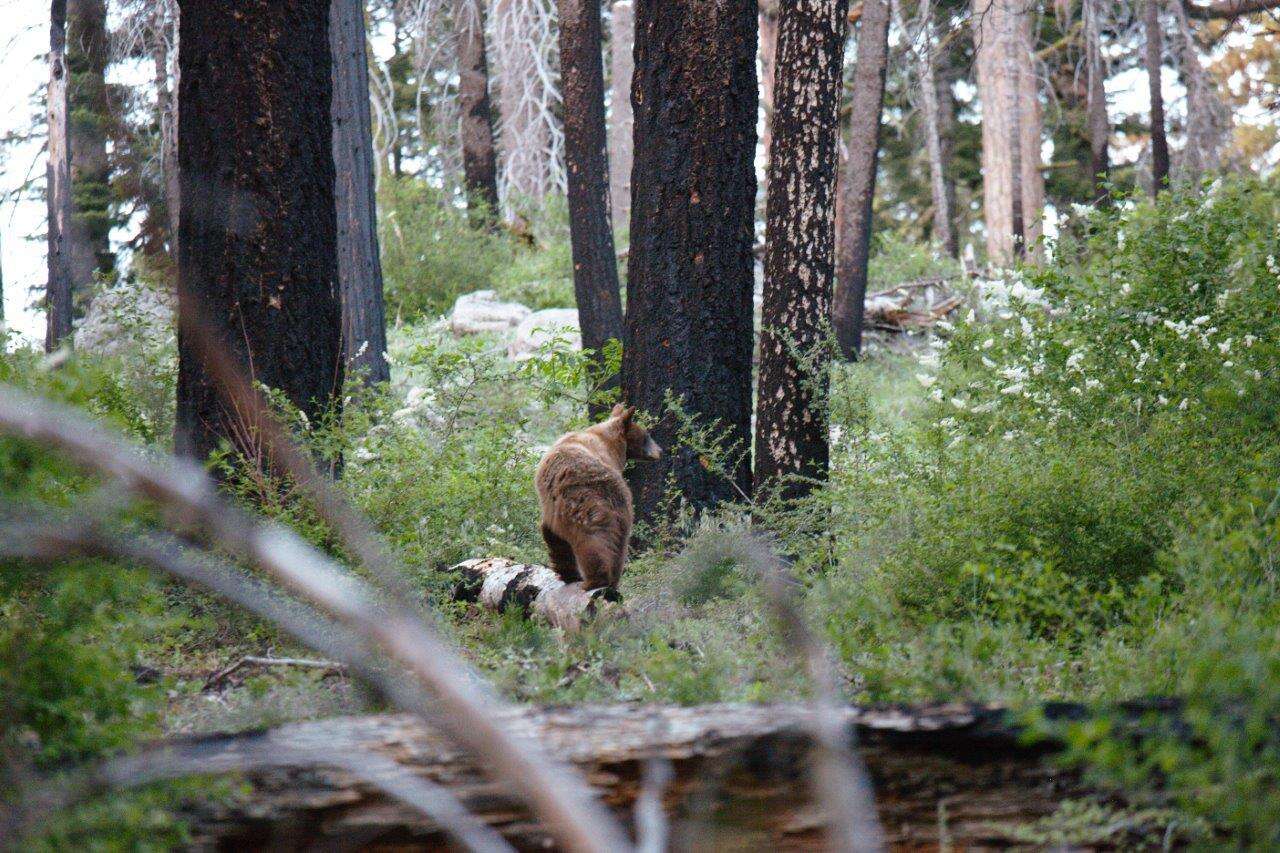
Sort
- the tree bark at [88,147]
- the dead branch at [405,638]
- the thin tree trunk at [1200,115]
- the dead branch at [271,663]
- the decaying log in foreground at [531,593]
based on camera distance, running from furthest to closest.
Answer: the tree bark at [88,147] → the thin tree trunk at [1200,115] → the decaying log in foreground at [531,593] → the dead branch at [271,663] → the dead branch at [405,638]

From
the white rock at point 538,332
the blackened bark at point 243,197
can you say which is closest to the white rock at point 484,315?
the white rock at point 538,332

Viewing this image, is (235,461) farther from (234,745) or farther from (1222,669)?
(1222,669)

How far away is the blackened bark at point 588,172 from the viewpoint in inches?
530

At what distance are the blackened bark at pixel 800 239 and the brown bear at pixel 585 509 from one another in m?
1.34

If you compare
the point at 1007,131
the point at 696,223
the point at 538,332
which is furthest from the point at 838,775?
the point at 1007,131

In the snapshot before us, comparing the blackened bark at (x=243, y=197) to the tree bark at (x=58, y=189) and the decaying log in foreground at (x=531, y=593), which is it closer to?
the decaying log in foreground at (x=531, y=593)

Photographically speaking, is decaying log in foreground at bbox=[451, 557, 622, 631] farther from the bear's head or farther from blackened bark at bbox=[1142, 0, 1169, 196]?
blackened bark at bbox=[1142, 0, 1169, 196]

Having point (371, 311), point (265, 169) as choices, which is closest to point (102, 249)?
point (371, 311)

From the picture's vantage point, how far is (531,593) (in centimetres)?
755

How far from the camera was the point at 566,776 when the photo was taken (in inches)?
114

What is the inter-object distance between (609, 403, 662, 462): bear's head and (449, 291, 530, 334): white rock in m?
11.7

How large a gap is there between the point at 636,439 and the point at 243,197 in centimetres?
294

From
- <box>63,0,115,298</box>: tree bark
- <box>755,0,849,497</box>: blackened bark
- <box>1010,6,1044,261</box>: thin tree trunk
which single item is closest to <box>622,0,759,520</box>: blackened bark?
<box>755,0,849,497</box>: blackened bark

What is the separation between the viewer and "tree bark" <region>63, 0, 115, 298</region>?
22.3 meters
